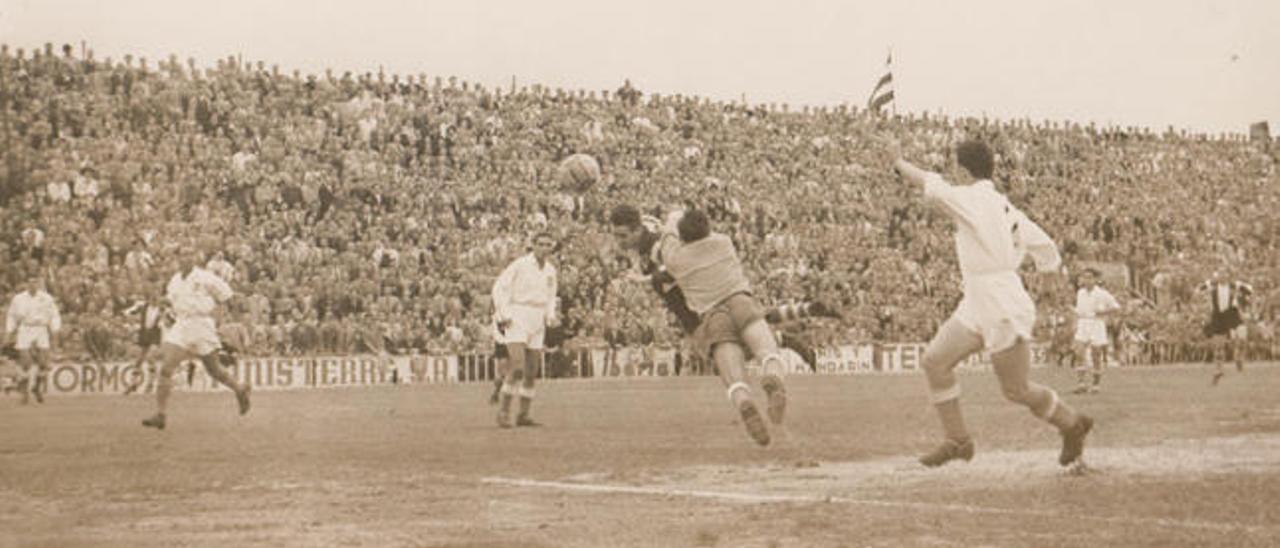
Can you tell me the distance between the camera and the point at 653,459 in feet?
40.5

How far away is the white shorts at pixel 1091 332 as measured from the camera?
24.2 m

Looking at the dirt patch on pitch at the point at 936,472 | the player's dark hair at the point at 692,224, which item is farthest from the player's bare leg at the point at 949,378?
the player's dark hair at the point at 692,224

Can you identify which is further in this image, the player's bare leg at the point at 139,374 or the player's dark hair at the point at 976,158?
the player's bare leg at the point at 139,374

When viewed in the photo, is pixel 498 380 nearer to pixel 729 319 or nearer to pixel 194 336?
pixel 194 336

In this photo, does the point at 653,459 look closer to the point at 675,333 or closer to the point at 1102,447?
the point at 1102,447

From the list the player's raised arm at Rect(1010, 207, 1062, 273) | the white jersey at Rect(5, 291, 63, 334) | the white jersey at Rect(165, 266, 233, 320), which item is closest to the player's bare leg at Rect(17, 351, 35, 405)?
the white jersey at Rect(5, 291, 63, 334)

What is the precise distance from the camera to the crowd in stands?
25391mm

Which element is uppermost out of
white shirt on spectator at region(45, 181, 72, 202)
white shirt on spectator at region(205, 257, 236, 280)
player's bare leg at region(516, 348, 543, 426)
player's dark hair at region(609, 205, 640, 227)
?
white shirt on spectator at region(45, 181, 72, 202)

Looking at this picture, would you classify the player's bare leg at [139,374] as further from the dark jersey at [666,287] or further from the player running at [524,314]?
the dark jersey at [666,287]

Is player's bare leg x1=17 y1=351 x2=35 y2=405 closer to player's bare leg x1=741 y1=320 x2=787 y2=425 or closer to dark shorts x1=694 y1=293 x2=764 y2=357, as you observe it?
dark shorts x1=694 y1=293 x2=764 y2=357

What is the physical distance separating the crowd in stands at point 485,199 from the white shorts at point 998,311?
17581mm

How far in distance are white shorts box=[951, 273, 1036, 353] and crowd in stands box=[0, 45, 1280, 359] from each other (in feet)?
57.7

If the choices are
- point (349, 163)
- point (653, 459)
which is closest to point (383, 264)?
point (349, 163)

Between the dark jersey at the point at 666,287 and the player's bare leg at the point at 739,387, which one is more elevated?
the dark jersey at the point at 666,287
